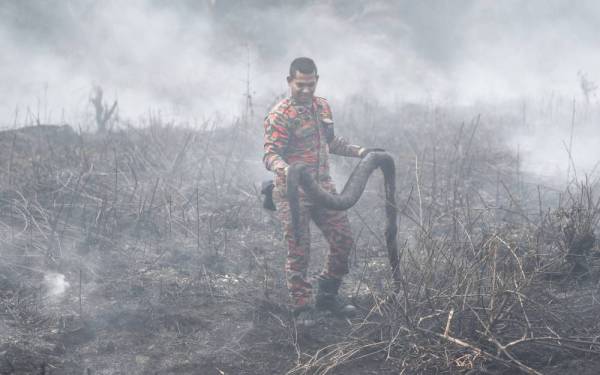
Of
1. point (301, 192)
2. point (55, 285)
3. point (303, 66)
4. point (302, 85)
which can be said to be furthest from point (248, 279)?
point (303, 66)

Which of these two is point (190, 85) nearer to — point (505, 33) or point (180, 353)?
point (505, 33)

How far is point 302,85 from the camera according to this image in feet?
12.7

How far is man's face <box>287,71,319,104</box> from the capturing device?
385 centimetres

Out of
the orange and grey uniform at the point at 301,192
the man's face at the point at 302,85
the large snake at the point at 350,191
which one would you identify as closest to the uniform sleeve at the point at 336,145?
the orange and grey uniform at the point at 301,192

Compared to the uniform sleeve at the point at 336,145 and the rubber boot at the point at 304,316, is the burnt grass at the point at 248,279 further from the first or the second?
the uniform sleeve at the point at 336,145

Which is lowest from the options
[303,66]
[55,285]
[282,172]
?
[55,285]

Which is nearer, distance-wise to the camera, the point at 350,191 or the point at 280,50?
the point at 350,191

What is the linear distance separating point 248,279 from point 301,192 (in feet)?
4.26

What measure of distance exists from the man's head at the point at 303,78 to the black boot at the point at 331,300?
1393mm

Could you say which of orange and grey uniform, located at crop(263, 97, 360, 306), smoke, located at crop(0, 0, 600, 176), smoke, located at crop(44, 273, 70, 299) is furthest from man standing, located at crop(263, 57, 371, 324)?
smoke, located at crop(0, 0, 600, 176)

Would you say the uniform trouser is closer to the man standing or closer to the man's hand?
the man standing

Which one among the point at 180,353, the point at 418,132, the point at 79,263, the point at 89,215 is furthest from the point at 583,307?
the point at 418,132

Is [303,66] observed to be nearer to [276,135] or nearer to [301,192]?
[276,135]

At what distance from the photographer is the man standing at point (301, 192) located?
3.85 m
